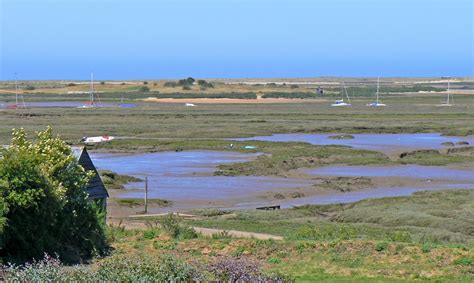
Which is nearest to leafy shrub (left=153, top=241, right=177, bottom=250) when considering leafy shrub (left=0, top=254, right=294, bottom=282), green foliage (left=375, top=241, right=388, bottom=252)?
green foliage (left=375, top=241, right=388, bottom=252)

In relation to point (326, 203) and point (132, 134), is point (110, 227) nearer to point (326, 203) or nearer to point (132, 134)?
point (326, 203)

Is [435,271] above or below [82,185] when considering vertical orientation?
below

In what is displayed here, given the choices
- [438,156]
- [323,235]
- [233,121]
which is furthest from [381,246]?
[233,121]

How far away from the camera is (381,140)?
67.5 meters

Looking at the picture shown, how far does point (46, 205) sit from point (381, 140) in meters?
49.2

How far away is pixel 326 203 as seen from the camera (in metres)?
37.7

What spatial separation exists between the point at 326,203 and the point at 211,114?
60.2 meters

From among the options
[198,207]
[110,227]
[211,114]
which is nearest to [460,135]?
[211,114]

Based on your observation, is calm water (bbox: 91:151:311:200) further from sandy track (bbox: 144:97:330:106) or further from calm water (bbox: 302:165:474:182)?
sandy track (bbox: 144:97:330:106)

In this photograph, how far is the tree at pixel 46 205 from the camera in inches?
795

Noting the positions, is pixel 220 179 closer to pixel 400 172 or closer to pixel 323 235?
pixel 400 172

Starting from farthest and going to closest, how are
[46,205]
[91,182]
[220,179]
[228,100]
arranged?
[228,100] < [220,179] < [91,182] < [46,205]

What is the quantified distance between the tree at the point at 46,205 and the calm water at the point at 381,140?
40.0 metres

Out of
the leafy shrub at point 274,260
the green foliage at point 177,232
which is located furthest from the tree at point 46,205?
the leafy shrub at point 274,260
